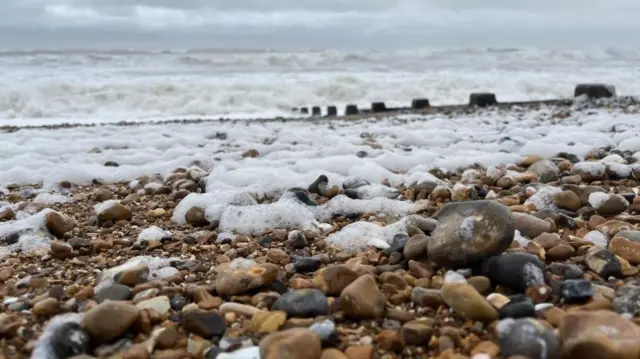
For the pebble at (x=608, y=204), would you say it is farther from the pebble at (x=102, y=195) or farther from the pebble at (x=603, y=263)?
the pebble at (x=102, y=195)

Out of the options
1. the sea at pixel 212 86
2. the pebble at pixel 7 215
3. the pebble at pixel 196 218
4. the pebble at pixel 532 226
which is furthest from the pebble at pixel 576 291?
the sea at pixel 212 86

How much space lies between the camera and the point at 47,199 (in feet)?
9.77

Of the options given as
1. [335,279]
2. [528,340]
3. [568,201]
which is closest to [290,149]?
[568,201]

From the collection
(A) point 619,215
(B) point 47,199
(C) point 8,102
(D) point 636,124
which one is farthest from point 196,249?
(C) point 8,102

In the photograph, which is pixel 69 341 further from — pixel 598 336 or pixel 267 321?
pixel 598 336

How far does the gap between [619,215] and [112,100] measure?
36.9 ft

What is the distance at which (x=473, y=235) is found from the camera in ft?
5.14

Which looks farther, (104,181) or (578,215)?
(104,181)

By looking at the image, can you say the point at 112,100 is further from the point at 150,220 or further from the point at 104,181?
the point at 150,220

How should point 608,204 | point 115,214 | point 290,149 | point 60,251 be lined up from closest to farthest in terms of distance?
point 60,251 < point 608,204 < point 115,214 < point 290,149

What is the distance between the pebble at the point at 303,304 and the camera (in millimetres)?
1400

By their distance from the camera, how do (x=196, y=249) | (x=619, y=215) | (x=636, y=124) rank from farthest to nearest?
(x=636, y=124) < (x=619, y=215) < (x=196, y=249)

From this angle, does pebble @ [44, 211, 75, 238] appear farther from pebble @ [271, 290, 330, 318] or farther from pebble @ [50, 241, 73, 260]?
pebble @ [271, 290, 330, 318]

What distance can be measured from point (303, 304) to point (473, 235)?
0.49 meters
